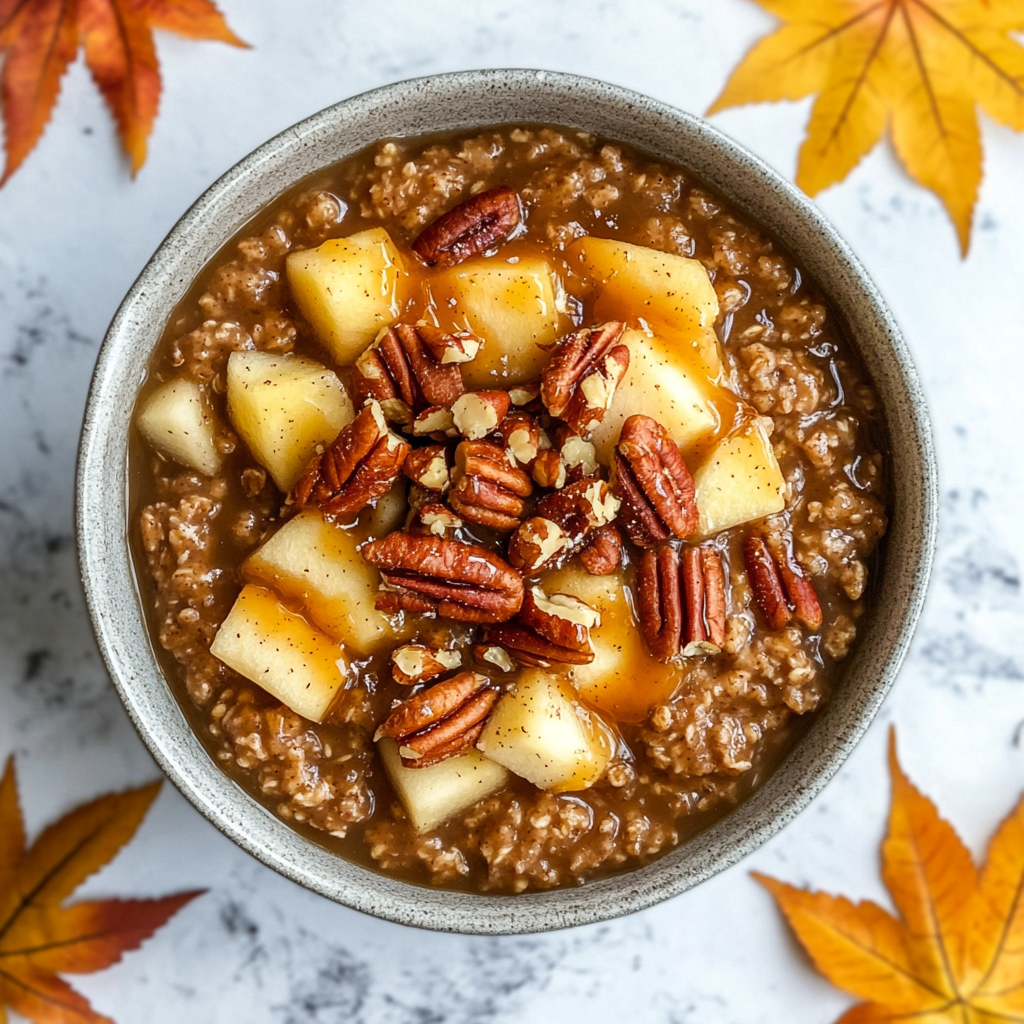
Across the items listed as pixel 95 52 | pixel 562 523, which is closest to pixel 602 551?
pixel 562 523

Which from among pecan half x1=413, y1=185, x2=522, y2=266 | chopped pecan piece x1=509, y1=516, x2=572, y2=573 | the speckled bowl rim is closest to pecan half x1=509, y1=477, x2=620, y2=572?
chopped pecan piece x1=509, y1=516, x2=572, y2=573

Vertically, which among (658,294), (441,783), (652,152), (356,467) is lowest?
(441,783)

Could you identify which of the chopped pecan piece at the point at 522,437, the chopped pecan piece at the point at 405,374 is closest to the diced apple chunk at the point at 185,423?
the chopped pecan piece at the point at 405,374

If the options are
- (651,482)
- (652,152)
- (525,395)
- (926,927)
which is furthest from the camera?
(926,927)

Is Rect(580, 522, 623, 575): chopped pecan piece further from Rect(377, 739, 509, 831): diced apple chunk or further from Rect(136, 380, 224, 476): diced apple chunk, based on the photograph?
Rect(136, 380, 224, 476): diced apple chunk

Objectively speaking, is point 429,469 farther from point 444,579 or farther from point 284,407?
point 284,407
